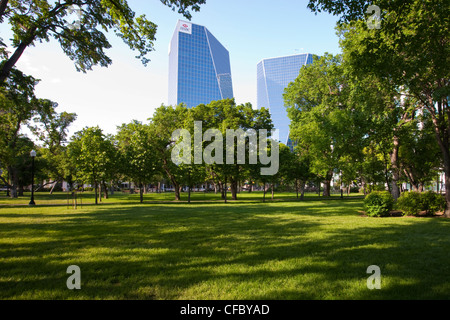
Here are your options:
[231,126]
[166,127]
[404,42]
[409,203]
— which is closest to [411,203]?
[409,203]

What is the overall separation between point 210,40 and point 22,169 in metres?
137

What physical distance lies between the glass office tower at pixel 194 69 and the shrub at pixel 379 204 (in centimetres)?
13341

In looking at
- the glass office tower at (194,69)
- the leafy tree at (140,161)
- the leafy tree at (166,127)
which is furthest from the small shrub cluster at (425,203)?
the glass office tower at (194,69)

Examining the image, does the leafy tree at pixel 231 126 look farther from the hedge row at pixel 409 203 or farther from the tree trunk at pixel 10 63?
the tree trunk at pixel 10 63

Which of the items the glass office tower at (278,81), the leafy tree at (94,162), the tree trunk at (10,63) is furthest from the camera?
the glass office tower at (278,81)

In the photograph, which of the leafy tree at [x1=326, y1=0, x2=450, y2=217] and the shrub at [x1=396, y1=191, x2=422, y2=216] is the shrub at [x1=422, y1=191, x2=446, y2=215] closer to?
the shrub at [x1=396, y1=191, x2=422, y2=216]

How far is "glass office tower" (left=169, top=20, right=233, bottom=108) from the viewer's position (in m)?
144

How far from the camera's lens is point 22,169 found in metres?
42.8

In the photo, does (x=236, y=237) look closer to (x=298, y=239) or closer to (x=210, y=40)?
(x=298, y=239)

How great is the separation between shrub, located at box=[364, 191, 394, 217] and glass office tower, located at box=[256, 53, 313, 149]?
169m

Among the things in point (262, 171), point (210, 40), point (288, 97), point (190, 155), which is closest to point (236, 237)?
point (190, 155)

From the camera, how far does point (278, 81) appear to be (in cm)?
19038

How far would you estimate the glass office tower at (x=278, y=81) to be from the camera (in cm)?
18343

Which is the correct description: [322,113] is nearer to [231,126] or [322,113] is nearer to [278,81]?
[231,126]
